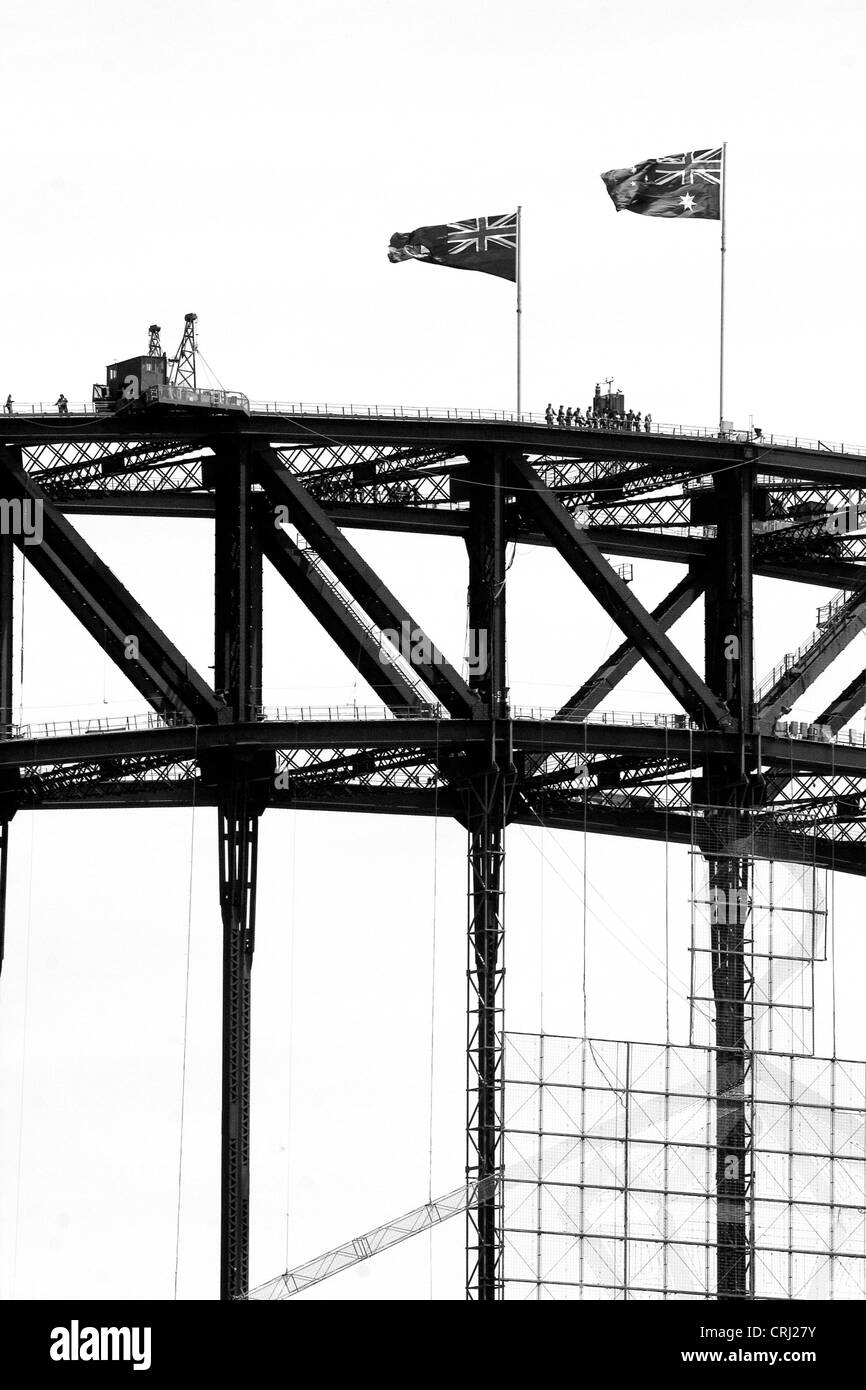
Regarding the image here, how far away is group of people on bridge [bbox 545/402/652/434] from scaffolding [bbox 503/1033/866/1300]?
2035cm

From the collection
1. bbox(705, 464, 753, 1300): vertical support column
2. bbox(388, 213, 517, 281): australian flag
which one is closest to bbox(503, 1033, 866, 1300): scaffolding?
bbox(705, 464, 753, 1300): vertical support column

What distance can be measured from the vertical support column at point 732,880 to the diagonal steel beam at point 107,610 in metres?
16.5

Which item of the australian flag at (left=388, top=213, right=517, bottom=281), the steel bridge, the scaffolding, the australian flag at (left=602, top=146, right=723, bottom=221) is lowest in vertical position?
the scaffolding

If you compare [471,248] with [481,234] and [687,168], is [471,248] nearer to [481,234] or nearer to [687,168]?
[481,234]

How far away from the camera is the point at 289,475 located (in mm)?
111125

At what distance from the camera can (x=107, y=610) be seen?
367 ft

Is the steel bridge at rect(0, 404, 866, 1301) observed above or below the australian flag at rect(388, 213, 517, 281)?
below

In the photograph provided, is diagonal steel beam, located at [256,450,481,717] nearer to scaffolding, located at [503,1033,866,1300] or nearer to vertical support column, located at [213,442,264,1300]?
vertical support column, located at [213,442,264,1300]

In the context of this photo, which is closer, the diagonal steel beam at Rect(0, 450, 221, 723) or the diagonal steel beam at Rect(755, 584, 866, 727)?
the diagonal steel beam at Rect(0, 450, 221, 723)

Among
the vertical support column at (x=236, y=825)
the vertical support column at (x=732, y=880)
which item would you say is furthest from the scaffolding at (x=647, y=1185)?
the vertical support column at (x=236, y=825)

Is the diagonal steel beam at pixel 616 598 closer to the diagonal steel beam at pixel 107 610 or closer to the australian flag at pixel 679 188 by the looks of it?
the australian flag at pixel 679 188

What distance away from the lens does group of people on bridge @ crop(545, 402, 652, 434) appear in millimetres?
113625
